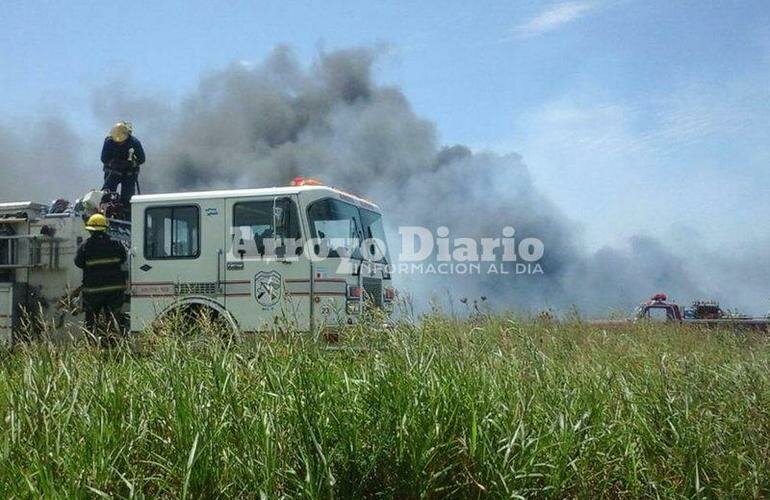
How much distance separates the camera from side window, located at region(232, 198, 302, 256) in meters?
8.45

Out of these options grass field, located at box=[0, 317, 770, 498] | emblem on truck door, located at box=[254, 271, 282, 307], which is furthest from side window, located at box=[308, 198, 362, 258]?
grass field, located at box=[0, 317, 770, 498]

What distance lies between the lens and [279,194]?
8.59m

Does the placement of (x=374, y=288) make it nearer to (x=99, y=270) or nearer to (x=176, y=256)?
(x=176, y=256)

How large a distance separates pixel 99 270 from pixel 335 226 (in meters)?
3.01

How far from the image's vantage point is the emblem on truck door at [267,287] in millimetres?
8406

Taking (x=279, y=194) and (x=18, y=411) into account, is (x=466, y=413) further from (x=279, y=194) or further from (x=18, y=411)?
(x=279, y=194)

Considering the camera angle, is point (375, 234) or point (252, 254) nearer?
point (252, 254)

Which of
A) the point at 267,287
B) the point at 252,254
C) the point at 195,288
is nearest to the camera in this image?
the point at 267,287

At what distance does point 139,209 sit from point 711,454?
734cm

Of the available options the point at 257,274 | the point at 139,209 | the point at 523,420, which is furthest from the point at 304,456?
the point at 139,209

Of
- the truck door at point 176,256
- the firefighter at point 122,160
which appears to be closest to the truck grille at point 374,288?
the truck door at point 176,256

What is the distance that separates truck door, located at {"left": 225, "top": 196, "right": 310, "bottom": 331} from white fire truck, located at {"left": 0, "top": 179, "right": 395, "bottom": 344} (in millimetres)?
12

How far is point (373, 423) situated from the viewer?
143 inches

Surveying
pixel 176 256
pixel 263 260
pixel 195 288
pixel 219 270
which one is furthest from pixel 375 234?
pixel 176 256
